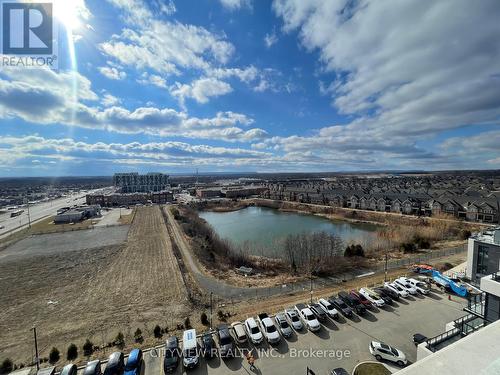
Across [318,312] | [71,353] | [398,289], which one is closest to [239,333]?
[318,312]

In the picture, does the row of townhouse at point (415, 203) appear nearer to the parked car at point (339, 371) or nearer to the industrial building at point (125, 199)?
the parked car at point (339, 371)

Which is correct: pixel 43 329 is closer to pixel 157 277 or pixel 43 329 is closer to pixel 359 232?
pixel 157 277

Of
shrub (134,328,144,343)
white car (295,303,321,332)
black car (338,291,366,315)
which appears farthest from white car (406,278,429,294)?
shrub (134,328,144,343)

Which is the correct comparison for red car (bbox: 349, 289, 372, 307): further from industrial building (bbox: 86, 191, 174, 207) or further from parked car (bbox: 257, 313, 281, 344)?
Result: industrial building (bbox: 86, 191, 174, 207)

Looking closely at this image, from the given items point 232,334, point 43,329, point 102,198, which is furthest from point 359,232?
point 102,198

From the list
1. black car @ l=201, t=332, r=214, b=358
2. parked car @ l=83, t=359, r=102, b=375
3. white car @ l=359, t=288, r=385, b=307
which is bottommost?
parked car @ l=83, t=359, r=102, b=375

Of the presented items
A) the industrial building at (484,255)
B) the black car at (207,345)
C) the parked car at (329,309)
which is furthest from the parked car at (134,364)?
the industrial building at (484,255)

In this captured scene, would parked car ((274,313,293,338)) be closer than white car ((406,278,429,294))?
Yes
